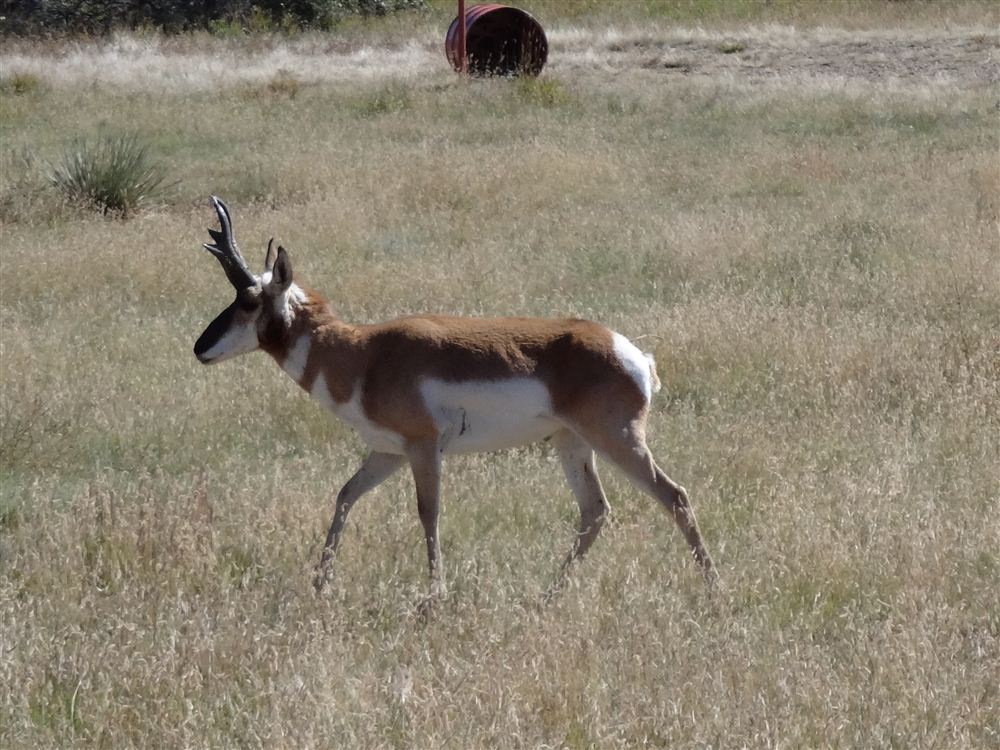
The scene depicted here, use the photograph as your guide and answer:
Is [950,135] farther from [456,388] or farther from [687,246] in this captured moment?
[456,388]

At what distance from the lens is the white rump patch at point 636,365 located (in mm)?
5957

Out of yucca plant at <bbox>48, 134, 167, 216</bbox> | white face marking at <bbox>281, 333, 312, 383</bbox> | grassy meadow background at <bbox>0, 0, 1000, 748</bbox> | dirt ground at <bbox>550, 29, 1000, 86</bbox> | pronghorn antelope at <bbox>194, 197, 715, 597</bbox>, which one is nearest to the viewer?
grassy meadow background at <bbox>0, 0, 1000, 748</bbox>

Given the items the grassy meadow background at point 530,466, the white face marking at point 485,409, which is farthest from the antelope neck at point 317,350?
the grassy meadow background at point 530,466

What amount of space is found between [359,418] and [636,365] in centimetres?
114

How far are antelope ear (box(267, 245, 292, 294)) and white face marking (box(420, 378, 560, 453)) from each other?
722 millimetres

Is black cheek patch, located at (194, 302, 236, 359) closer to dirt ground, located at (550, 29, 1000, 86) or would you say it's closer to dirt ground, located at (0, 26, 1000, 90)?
dirt ground, located at (0, 26, 1000, 90)

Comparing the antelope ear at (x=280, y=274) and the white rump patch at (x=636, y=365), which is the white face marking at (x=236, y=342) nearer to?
the antelope ear at (x=280, y=274)

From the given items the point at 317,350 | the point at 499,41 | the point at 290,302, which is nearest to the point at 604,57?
the point at 499,41

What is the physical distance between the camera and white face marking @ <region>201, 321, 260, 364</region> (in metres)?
6.14

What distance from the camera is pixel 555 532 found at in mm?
6852

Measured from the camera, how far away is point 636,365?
5980 millimetres

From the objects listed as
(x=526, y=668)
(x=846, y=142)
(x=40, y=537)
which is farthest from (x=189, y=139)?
(x=526, y=668)

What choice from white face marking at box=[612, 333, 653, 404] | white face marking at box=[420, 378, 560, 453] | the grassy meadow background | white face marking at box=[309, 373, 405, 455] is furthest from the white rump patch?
white face marking at box=[309, 373, 405, 455]

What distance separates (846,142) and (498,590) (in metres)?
14.5
